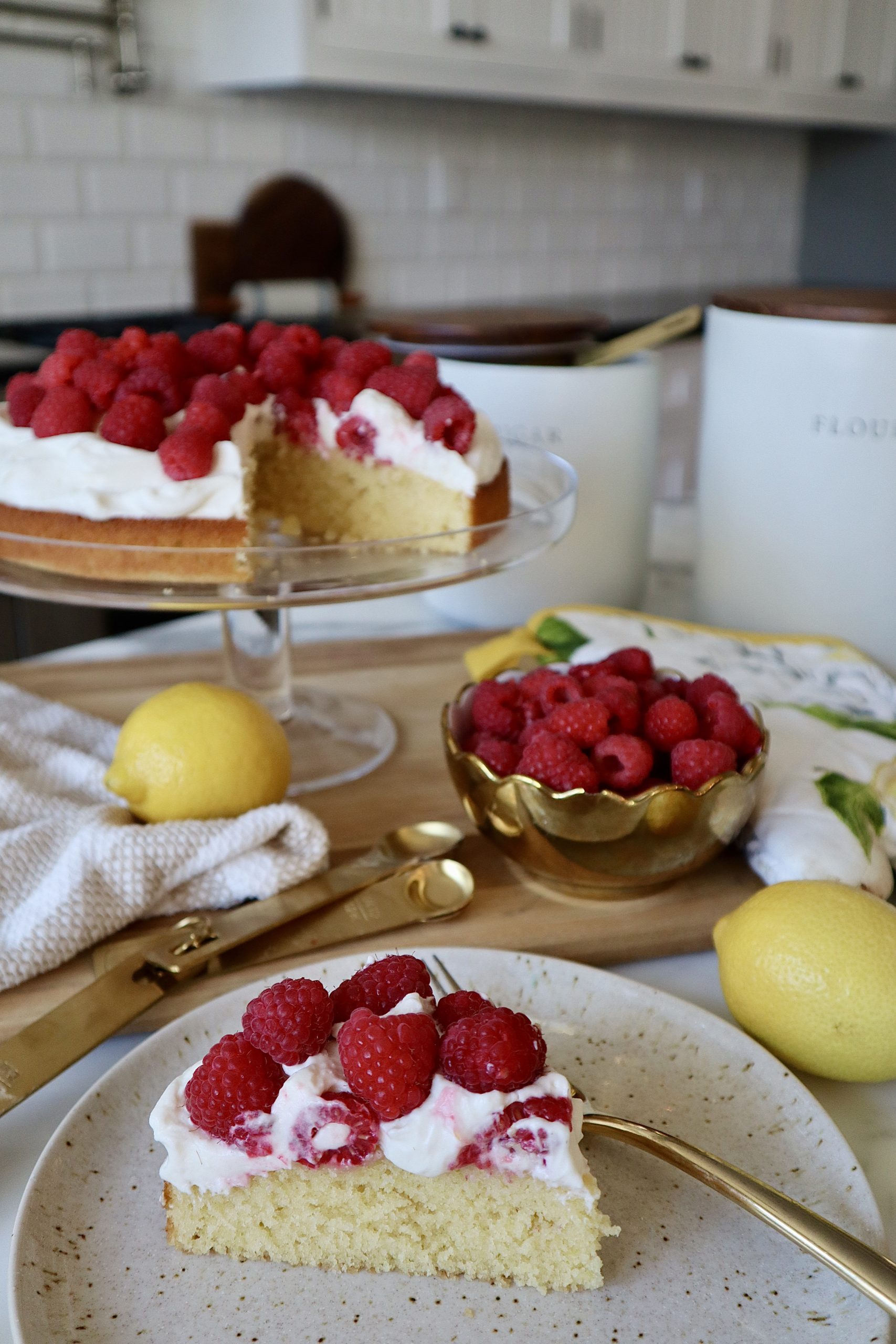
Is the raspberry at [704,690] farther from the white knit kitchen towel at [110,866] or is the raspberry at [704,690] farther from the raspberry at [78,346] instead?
the raspberry at [78,346]

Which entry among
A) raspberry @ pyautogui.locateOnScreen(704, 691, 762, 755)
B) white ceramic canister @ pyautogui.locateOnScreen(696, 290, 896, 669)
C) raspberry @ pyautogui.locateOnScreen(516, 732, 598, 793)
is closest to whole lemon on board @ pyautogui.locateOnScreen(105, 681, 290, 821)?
raspberry @ pyautogui.locateOnScreen(516, 732, 598, 793)

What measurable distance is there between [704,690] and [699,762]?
0.30 ft

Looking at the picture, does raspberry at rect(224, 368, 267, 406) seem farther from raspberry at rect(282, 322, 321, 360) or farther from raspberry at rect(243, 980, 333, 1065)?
raspberry at rect(243, 980, 333, 1065)

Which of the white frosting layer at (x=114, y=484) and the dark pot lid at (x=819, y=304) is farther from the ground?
the dark pot lid at (x=819, y=304)

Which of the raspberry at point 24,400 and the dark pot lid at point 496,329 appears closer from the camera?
the raspberry at point 24,400

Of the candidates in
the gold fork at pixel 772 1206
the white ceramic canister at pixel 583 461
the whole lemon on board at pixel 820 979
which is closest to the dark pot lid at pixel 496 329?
the white ceramic canister at pixel 583 461

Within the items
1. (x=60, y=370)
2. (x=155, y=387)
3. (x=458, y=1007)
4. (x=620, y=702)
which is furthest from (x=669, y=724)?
(x=60, y=370)

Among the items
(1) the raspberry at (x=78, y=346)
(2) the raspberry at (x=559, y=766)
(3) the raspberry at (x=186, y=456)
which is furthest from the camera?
(1) the raspberry at (x=78, y=346)

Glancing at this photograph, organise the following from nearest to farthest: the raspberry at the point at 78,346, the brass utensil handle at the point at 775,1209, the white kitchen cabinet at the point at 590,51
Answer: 1. the brass utensil handle at the point at 775,1209
2. the raspberry at the point at 78,346
3. the white kitchen cabinet at the point at 590,51

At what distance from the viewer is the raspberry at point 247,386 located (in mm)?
1114

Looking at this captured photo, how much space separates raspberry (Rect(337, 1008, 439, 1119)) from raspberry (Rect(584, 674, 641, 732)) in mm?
300

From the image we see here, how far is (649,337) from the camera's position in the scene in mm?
1247

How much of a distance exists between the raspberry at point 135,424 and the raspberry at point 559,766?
0.51m

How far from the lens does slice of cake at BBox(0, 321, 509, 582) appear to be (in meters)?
1.03
